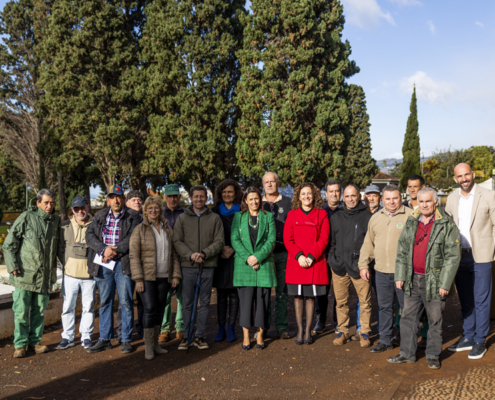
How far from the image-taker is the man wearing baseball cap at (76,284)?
16.8ft

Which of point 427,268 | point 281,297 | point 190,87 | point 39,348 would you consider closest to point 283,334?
point 281,297

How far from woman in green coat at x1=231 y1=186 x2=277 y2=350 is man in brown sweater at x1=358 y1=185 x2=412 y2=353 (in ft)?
3.67

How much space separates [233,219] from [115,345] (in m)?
2.15

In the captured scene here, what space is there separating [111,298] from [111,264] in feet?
1.49

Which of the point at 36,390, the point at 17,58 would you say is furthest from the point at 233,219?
the point at 17,58

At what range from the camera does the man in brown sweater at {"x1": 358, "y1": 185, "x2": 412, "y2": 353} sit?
4797 mm

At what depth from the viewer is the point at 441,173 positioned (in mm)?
54531

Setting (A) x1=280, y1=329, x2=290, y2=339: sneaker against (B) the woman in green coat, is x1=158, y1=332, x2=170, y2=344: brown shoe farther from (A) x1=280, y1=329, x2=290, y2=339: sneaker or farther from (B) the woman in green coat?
(A) x1=280, y1=329, x2=290, y2=339: sneaker

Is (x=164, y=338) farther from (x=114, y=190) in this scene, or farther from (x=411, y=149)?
(x=411, y=149)

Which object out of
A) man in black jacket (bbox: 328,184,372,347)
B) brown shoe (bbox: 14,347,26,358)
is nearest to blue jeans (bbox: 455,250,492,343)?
man in black jacket (bbox: 328,184,372,347)

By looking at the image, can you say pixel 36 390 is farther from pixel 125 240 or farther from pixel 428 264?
pixel 428 264

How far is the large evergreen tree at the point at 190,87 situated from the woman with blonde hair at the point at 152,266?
12.8 meters

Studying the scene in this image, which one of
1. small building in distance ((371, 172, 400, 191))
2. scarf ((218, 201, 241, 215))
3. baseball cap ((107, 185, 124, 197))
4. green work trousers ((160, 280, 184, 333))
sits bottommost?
green work trousers ((160, 280, 184, 333))

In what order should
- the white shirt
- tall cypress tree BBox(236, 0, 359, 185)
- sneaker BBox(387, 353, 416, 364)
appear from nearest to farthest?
sneaker BBox(387, 353, 416, 364) < the white shirt < tall cypress tree BBox(236, 0, 359, 185)
